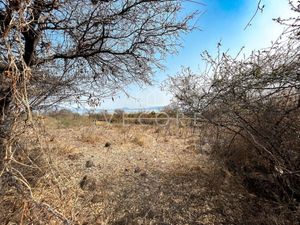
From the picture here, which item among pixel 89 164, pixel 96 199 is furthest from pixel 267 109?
pixel 89 164

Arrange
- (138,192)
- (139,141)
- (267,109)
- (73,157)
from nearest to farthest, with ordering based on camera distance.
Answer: (267,109), (138,192), (73,157), (139,141)

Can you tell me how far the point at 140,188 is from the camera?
554cm

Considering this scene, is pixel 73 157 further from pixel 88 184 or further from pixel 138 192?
pixel 138 192

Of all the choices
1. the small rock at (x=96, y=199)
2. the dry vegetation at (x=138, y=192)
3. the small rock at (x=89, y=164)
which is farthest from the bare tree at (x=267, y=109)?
the small rock at (x=89, y=164)

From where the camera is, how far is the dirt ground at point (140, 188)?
3.95 metres

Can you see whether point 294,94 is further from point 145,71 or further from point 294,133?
point 145,71

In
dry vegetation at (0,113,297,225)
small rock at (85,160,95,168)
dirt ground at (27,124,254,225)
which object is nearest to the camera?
dry vegetation at (0,113,297,225)

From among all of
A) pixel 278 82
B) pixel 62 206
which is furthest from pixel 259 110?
pixel 62 206

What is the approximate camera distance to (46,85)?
4.50 meters

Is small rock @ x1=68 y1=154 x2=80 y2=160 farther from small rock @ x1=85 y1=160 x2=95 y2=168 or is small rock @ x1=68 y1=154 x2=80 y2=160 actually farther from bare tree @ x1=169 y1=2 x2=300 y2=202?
bare tree @ x1=169 y1=2 x2=300 y2=202

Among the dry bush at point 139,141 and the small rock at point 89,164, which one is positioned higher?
the dry bush at point 139,141

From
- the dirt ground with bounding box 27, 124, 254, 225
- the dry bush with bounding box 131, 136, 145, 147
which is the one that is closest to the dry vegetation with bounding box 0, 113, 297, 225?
the dirt ground with bounding box 27, 124, 254, 225

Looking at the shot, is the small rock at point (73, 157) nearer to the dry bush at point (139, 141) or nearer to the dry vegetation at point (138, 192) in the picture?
the dry vegetation at point (138, 192)

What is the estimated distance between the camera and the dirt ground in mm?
3945
